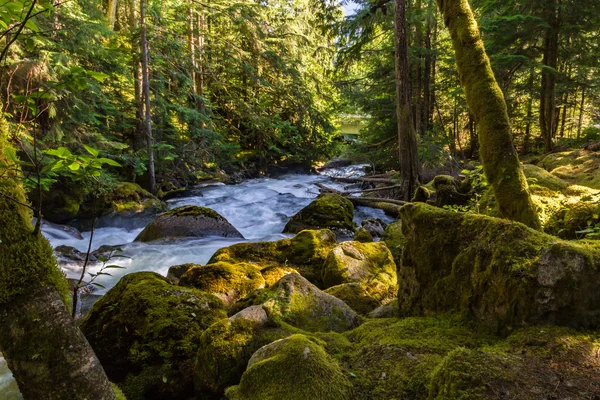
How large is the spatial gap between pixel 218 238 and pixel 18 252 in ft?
27.1

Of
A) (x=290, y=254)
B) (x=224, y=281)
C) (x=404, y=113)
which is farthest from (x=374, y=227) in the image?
(x=224, y=281)

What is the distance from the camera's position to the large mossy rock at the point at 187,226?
9.88 m

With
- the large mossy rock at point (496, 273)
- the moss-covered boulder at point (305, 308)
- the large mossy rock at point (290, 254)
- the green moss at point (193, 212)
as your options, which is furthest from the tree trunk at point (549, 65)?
the moss-covered boulder at point (305, 308)

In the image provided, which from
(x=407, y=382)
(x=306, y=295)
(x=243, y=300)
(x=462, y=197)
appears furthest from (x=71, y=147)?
(x=407, y=382)

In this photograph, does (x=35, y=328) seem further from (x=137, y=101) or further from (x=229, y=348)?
(x=137, y=101)

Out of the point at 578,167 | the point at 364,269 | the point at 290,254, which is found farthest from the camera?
the point at 578,167

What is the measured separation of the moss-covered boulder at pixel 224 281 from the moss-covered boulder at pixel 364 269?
1140 mm

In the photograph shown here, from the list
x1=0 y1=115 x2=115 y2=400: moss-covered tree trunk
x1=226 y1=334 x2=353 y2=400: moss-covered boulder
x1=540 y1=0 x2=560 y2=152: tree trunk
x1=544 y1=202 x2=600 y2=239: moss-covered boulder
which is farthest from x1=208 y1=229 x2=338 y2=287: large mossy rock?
x1=540 y1=0 x2=560 y2=152: tree trunk

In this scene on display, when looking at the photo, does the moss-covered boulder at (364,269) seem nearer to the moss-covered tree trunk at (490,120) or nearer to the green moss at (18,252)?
the moss-covered tree trunk at (490,120)

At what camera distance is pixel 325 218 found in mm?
10188

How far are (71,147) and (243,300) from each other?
8723 mm

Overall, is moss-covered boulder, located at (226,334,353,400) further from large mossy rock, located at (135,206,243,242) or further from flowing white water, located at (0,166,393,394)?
large mossy rock, located at (135,206,243,242)

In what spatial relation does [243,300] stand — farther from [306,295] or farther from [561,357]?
[561,357]

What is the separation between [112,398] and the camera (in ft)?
6.07
